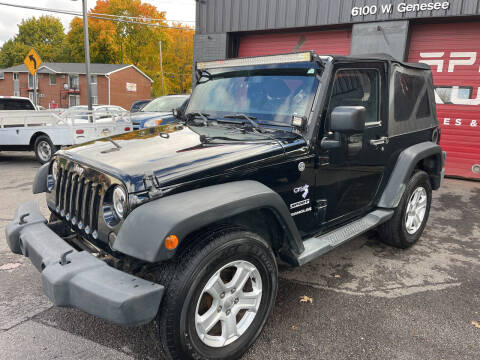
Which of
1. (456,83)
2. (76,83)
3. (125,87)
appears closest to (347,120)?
(456,83)

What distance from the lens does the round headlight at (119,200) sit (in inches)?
87.6

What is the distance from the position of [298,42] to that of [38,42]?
6609 cm

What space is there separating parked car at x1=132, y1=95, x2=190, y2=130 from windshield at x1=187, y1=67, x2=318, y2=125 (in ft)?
19.2

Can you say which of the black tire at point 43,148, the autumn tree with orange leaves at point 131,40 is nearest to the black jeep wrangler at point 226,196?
the black tire at point 43,148

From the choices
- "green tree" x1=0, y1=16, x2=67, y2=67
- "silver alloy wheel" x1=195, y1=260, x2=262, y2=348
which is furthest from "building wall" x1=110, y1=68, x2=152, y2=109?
"silver alloy wheel" x1=195, y1=260, x2=262, y2=348

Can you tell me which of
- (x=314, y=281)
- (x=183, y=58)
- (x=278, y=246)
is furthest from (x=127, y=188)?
(x=183, y=58)

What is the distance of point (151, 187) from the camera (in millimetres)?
2201

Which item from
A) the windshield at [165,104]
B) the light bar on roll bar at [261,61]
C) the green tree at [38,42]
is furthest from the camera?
the green tree at [38,42]

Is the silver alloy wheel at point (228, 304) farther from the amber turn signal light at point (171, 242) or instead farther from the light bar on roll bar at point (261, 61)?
the light bar on roll bar at point (261, 61)

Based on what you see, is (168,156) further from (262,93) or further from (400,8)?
(400,8)

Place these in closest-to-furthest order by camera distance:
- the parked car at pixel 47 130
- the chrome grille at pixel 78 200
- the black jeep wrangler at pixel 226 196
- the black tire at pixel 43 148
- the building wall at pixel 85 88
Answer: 1. the black jeep wrangler at pixel 226 196
2. the chrome grille at pixel 78 200
3. the parked car at pixel 47 130
4. the black tire at pixel 43 148
5. the building wall at pixel 85 88

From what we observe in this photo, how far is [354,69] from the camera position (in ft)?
11.0

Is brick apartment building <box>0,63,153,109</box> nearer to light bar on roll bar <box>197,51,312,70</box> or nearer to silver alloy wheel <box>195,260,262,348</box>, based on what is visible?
light bar on roll bar <box>197,51,312,70</box>

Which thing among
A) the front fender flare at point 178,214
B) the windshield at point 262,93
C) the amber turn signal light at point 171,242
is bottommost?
the amber turn signal light at point 171,242
